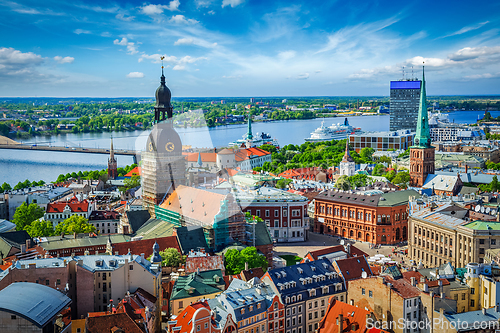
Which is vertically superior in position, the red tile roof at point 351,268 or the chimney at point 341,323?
the red tile roof at point 351,268

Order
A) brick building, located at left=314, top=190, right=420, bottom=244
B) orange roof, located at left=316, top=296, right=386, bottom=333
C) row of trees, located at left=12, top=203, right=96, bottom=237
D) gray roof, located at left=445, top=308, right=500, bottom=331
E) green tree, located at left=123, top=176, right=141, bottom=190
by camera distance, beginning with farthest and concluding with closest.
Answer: green tree, located at left=123, top=176, right=141, bottom=190
brick building, located at left=314, top=190, right=420, bottom=244
row of trees, located at left=12, top=203, right=96, bottom=237
orange roof, located at left=316, top=296, right=386, bottom=333
gray roof, located at left=445, top=308, right=500, bottom=331

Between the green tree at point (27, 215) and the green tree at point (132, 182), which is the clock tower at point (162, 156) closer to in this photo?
the green tree at point (27, 215)

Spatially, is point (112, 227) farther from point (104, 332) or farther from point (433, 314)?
point (433, 314)

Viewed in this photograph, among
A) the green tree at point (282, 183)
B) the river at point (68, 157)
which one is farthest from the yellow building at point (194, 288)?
the green tree at point (282, 183)

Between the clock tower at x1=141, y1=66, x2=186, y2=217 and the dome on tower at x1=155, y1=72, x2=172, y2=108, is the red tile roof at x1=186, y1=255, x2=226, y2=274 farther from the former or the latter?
the dome on tower at x1=155, y1=72, x2=172, y2=108

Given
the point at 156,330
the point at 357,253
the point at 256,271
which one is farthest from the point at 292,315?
the point at 357,253

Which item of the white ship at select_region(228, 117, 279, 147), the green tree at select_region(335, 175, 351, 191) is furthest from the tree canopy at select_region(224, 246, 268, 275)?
the white ship at select_region(228, 117, 279, 147)

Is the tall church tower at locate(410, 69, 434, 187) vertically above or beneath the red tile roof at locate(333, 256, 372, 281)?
above
